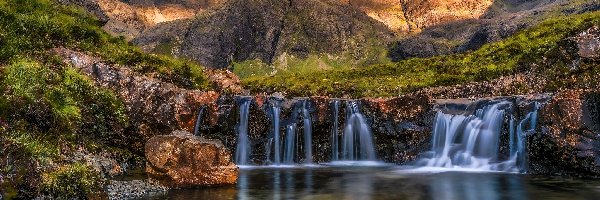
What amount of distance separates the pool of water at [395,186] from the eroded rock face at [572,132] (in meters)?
1.08

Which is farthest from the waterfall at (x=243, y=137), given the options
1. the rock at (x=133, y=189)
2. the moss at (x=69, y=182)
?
the moss at (x=69, y=182)

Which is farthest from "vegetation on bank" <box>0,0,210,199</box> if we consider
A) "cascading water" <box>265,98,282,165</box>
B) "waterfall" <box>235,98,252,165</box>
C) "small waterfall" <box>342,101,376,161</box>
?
"small waterfall" <box>342,101,376,161</box>

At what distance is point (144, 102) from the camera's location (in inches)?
1045

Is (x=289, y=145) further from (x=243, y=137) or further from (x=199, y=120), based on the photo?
(x=199, y=120)

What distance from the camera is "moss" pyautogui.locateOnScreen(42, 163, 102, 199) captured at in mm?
12992

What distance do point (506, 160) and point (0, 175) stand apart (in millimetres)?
23884

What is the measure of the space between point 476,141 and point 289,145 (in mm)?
11509

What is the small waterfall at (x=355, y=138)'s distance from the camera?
3253 centimetres

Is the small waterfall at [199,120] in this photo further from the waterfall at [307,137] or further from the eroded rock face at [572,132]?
the eroded rock face at [572,132]

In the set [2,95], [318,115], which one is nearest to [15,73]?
[2,95]

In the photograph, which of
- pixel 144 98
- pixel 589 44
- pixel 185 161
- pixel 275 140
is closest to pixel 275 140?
pixel 275 140

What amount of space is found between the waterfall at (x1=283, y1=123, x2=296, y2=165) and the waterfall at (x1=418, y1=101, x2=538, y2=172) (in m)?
8.06

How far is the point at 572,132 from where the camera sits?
22.8m

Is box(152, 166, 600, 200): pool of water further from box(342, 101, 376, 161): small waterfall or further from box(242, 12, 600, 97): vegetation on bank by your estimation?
box(242, 12, 600, 97): vegetation on bank
